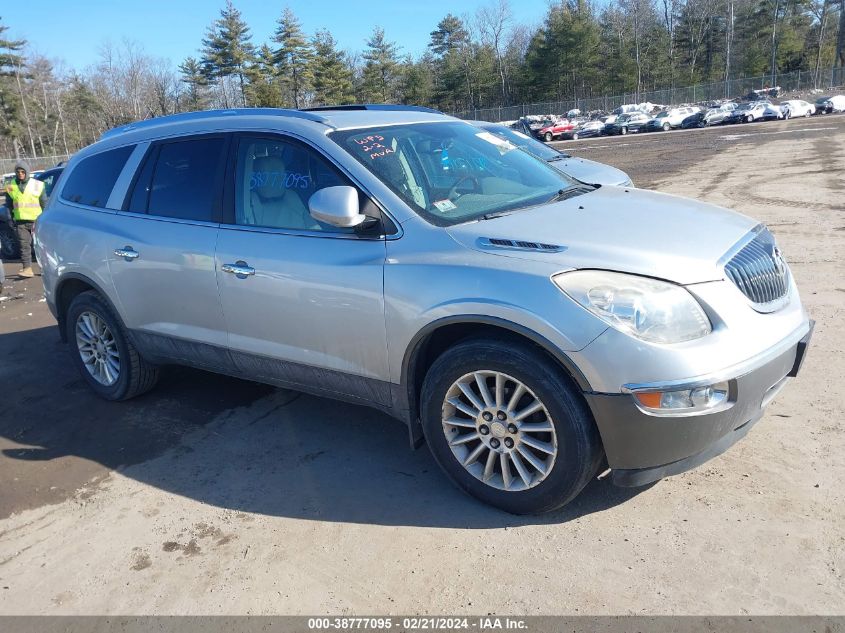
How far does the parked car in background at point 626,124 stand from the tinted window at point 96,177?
47987 millimetres

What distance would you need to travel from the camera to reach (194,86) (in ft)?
239

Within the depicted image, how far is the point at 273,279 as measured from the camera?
3.73 m

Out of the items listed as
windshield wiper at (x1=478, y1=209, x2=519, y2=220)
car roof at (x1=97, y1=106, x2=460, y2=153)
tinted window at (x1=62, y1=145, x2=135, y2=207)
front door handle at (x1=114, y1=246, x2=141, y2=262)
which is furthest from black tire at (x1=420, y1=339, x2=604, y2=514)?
tinted window at (x1=62, y1=145, x2=135, y2=207)

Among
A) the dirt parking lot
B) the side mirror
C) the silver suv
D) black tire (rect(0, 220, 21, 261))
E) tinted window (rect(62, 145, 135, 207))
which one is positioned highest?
tinted window (rect(62, 145, 135, 207))

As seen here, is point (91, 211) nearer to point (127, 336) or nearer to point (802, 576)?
point (127, 336)

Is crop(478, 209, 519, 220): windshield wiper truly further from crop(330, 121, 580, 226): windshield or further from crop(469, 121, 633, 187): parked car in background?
crop(469, 121, 633, 187): parked car in background

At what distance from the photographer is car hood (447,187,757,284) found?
289cm

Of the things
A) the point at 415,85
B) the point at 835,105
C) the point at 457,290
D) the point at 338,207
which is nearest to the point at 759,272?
the point at 457,290

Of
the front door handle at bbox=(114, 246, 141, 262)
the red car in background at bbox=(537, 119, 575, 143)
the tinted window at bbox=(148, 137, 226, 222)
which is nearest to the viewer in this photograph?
the tinted window at bbox=(148, 137, 226, 222)

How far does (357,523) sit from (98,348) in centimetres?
293

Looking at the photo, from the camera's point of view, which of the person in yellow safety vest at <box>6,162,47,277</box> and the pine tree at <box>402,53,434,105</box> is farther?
the pine tree at <box>402,53,434,105</box>

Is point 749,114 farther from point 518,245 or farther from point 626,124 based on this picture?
point 518,245

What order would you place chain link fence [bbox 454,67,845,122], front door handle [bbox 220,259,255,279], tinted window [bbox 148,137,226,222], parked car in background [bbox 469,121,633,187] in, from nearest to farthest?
front door handle [bbox 220,259,255,279], tinted window [bbox 148,137,226,222], parked car in background [bbox 469,121,633,187], chain link fence [bbox 454,67,845,122]

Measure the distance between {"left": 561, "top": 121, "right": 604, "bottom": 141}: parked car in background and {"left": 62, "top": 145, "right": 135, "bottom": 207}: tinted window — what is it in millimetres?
48136
